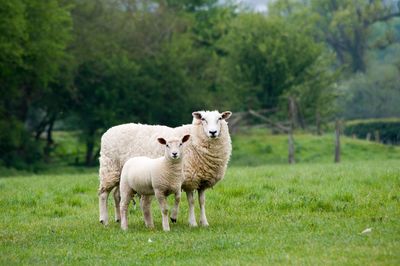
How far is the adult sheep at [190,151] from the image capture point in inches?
502

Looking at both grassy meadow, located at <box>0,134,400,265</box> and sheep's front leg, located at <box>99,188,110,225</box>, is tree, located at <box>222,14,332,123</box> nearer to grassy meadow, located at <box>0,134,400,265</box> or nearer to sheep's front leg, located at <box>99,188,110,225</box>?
grassy meadow, located at <box>0,134,400,265</box>

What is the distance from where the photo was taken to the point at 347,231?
35.8 feet

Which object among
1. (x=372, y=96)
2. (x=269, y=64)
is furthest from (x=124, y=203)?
(x=372, y=96)

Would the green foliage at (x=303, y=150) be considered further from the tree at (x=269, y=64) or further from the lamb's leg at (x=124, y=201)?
the lamb's leg at (x=124, y=201)

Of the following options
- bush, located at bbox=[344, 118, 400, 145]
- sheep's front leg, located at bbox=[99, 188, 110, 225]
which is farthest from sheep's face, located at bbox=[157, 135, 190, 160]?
bush, located at bbox=[344, 118, 400, 145]

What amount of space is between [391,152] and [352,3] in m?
51.7

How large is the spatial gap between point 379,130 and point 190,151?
152 ft

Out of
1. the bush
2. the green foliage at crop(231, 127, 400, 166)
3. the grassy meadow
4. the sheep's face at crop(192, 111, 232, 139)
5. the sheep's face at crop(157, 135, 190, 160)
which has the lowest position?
the bush

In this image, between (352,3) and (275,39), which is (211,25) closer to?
(275,39)

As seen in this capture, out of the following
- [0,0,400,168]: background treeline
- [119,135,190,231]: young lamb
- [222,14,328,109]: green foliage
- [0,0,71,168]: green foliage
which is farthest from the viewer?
[222,14,328,109]: green foliage

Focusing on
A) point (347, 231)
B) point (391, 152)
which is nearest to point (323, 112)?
point (391, 152)

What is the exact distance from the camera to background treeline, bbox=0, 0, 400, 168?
38.4 meters

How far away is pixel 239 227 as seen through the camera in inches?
473

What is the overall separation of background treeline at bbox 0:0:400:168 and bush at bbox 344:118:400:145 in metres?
2.95
